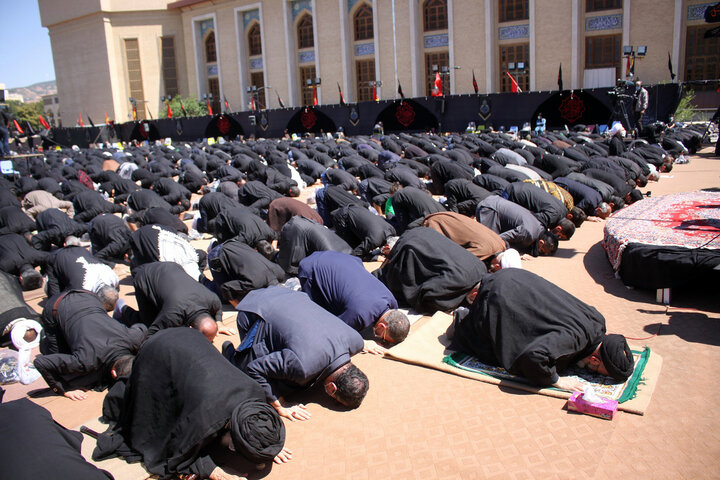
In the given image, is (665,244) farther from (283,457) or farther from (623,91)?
(623,91)

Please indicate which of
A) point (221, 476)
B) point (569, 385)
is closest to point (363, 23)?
point (569, 385)

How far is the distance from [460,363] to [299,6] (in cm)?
2890

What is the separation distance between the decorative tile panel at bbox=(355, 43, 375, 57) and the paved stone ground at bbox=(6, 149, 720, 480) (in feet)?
83.1

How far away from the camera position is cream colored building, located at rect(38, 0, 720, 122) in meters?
21.4

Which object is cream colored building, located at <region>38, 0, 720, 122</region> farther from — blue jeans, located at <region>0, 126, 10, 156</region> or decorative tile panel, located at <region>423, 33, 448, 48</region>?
blue jeans, located at <region>0, 126, 10, 156</region>

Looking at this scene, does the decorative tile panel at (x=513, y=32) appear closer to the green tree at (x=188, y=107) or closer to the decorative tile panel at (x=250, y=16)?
the decorative tile panel at (x=250, y=16)

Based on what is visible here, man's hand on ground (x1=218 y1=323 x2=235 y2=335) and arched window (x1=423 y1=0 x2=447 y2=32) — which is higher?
arched window (x1=423 y1=0 x2=447 y2=32)

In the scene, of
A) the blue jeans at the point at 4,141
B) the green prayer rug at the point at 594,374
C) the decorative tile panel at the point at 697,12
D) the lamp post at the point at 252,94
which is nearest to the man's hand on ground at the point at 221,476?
the green prayer rug at the point at 594,374

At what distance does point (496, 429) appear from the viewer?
10.4ft

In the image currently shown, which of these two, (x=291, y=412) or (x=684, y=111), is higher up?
(x=684, y=111)

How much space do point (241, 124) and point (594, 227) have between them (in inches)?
697

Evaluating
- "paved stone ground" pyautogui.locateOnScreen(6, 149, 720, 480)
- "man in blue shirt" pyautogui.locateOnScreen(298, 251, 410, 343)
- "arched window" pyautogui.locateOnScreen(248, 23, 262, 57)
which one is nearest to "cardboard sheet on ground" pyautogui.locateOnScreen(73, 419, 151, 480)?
"paved stone ground" pyautogui.locateOnScreen(6, 149, 720, 480)

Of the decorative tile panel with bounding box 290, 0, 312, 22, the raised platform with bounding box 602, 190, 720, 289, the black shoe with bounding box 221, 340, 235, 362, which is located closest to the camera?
the black shoe with bounding box 221, 340, 235, 362

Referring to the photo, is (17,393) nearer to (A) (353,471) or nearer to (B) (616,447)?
(A) (353,471)
